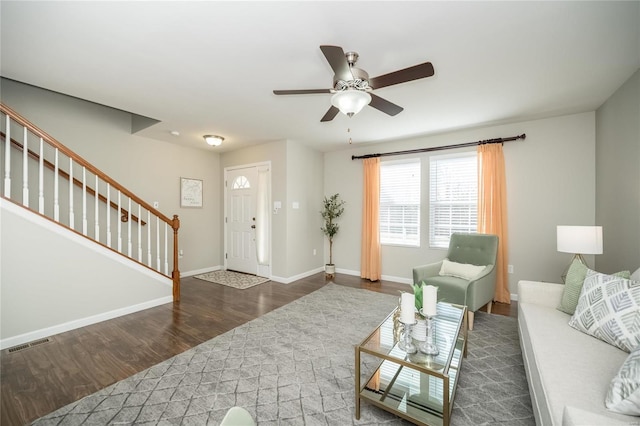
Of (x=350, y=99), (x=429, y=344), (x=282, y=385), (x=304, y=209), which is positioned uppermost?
(x=350, y=99)

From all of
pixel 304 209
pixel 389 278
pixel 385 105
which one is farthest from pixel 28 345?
pixel 389 278

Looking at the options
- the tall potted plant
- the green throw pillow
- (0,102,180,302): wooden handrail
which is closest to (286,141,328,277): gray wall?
the tall potted plant

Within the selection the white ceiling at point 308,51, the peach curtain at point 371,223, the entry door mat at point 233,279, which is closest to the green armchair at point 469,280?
the peach curtain at point 371,223

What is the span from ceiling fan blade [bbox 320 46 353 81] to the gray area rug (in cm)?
222

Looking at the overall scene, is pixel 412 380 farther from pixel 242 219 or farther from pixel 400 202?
pixel 242 219

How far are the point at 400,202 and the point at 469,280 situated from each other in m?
1.96

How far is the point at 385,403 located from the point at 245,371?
3.61ft

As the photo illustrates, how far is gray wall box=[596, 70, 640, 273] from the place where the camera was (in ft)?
7.64

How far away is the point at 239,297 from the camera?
12.2 feet

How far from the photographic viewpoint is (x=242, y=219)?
5199 millimetres

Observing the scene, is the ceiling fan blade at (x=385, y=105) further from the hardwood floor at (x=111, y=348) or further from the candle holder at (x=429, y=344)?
the hardwood floor at (x=111, y=348)

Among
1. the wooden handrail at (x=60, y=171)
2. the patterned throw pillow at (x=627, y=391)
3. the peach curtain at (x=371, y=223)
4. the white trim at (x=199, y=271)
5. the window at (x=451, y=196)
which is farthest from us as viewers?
the white trim at (x=199, y=271)

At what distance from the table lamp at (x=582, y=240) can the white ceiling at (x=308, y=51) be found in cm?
144

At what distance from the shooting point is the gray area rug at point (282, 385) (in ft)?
5.14
